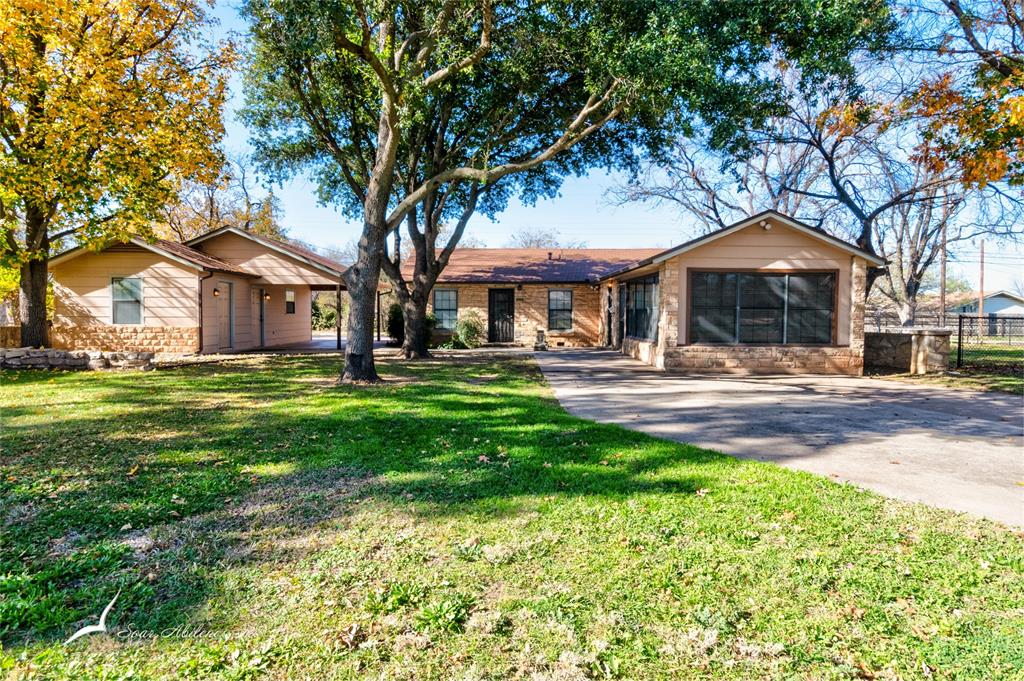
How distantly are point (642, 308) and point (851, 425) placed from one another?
9951 mm

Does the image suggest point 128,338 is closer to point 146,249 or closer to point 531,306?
point 146,249

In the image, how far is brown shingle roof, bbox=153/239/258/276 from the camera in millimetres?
16594

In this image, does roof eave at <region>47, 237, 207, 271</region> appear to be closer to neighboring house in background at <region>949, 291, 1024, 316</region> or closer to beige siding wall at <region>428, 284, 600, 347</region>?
beige siding wall at <region>428, 284, 600, 347</region>

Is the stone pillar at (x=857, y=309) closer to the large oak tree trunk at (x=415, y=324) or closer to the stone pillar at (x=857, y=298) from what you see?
the stone pillar at (x=857, y=298)

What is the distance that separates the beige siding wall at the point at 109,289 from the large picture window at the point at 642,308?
13259mm

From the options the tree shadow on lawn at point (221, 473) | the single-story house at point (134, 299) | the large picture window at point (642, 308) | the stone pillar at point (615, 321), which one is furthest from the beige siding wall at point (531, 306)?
the tree shadow on lawn at point (221, 473)

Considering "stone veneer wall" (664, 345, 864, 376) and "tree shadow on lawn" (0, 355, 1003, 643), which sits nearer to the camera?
"tree shadow on lawn" (0, 355, 1003, 643)

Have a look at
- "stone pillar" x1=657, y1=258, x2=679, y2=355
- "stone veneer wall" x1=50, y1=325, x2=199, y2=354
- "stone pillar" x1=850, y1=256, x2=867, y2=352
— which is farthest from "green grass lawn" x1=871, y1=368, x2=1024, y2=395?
"stone veneer wall" x1=50, y1=325, x2=199, y2=354

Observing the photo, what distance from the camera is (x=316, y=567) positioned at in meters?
Answer: 3.20

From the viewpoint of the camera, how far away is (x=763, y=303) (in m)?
14.3

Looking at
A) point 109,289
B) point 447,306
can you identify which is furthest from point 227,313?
point 447,306

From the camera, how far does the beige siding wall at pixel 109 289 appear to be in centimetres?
1691

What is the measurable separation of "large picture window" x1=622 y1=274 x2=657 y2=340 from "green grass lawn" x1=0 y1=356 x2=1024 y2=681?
33.4 ft

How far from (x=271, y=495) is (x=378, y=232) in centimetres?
767
